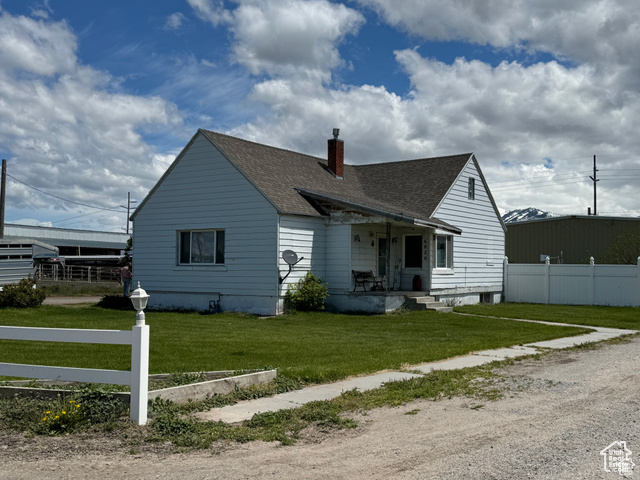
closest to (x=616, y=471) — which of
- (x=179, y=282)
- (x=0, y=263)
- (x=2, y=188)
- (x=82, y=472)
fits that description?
(x=82, y=472)

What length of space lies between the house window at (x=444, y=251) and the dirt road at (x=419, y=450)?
16.3 metres

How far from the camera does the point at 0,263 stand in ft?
79.0

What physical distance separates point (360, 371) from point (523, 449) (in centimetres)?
426

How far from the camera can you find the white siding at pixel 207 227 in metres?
20.7

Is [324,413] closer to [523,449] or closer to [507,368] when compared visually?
[523,449]

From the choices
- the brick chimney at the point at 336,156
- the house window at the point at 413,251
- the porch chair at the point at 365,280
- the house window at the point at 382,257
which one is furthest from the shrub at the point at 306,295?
the brick chimney at the point at 336,156

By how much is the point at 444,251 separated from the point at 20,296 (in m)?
15.4

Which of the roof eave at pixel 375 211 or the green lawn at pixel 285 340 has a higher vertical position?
the roof eave at pixel 375 211

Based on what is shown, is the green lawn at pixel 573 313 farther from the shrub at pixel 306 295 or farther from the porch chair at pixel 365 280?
the shrub at pixel 306 295

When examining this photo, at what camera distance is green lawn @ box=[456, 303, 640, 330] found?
61.4ft

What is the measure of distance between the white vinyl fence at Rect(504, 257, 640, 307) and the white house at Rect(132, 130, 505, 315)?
200 centimetres

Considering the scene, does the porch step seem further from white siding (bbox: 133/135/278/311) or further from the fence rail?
the fence rail

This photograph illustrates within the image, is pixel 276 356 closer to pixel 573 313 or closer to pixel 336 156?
pixel 573 313

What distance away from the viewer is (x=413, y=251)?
2414cm
